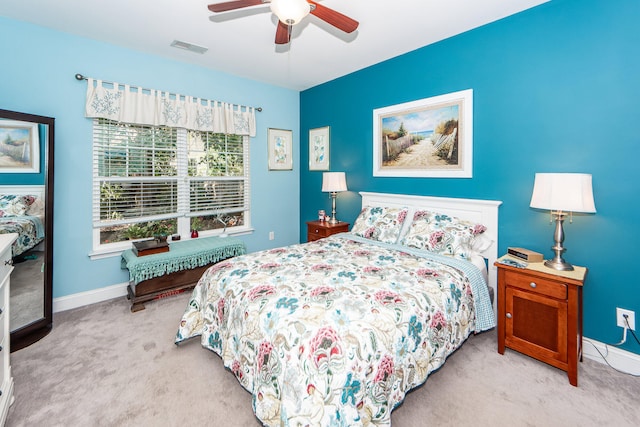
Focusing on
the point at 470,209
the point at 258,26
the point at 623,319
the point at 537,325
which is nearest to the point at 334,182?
the point at 470,209

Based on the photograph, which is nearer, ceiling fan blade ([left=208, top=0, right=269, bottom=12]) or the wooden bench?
ceiling fan blade ([left=208, top=0, right=269, bottom=12])

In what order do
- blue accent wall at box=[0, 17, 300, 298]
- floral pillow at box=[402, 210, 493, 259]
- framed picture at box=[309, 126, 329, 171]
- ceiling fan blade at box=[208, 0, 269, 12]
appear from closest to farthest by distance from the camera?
ceiling fan blade at box=[208, 0, 269, 12], floral pillow at box=[402, 210, 493, 259], blue accent wall at box=[0, 17, 300, 298], framed picture at box=[309, 126, 329, 171]

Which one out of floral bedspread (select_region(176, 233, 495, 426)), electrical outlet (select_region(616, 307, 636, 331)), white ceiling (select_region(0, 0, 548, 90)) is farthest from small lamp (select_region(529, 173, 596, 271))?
white ceiling (select_region(0, 0, 548, 90))

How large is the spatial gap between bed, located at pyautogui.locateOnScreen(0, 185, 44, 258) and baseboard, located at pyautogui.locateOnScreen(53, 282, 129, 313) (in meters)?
0.84

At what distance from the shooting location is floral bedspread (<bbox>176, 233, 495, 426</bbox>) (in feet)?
4.39

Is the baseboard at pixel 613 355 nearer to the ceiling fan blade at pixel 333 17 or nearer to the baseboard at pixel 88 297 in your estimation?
the ceiling fan blade at pixel 333 17

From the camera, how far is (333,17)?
75.0 inches

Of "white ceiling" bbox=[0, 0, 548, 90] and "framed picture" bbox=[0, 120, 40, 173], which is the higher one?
"white ceiling" bbox=[0, 0, 548, 90]

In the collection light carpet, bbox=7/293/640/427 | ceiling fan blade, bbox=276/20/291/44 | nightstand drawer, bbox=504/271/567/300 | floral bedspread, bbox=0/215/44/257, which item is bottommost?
light carpet, bbox=7/293/640/427

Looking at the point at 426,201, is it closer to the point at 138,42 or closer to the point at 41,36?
the point at 138,42

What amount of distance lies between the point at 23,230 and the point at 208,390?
6.73 feet

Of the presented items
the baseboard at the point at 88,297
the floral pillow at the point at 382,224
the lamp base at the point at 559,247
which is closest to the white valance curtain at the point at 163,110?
the baseboard at the point at 88,297

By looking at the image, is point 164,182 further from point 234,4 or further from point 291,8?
point 291,8

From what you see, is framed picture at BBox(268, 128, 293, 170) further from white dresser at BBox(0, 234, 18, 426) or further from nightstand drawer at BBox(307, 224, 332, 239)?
white dresser at BBox(0, 234, 18, 426)
